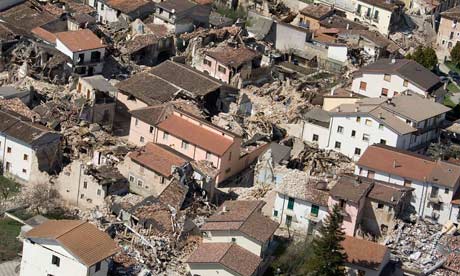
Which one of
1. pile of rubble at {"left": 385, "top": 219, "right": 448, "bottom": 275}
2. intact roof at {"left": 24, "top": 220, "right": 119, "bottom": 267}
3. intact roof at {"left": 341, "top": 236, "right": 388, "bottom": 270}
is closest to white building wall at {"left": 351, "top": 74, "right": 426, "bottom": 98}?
pile of rubble at {"left": 385, "top": 219, "right": 448, "bottom": 275}

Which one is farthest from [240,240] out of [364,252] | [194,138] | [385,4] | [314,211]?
[385,4]

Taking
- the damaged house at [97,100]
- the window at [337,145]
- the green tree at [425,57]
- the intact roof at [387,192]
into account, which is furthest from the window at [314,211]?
the green tree at [425,57]

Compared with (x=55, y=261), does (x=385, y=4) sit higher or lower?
higher

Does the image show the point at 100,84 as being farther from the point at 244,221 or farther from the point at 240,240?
the point at 240,240

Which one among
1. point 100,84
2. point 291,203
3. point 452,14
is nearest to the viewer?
point 291,203

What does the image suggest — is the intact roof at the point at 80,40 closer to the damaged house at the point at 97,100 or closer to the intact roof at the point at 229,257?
the damaged house at the point at 97,100
